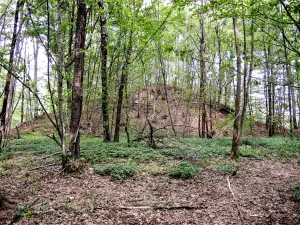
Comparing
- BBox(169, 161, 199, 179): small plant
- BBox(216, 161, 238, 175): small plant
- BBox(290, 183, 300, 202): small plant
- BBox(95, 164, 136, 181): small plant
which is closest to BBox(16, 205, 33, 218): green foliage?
BBox(95, 164, 136, 181): small plant

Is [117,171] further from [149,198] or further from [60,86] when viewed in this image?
[60,86]

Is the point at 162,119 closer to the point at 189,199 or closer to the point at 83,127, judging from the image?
the point at 83,127

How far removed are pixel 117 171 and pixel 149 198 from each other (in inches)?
70.0

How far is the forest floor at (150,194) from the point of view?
380 cm

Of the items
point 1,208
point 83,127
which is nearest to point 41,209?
point 1,208

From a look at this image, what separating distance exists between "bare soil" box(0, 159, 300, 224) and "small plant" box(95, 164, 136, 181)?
0.21m

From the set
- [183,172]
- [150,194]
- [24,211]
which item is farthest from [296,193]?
[24,211]

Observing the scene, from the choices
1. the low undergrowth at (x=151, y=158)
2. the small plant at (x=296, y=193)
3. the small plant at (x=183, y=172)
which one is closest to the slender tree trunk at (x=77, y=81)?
the low undergrowth at (x=151, y=158)

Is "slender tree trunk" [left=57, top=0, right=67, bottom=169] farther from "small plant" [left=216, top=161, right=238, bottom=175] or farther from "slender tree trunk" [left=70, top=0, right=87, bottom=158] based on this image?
"small plant" [left=216, top=161, right=238, bottom=175]

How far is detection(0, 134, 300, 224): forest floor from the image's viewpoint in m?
3.80

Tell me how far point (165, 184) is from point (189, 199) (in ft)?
3.47

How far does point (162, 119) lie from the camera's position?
23.4m

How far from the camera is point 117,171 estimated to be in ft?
20.3

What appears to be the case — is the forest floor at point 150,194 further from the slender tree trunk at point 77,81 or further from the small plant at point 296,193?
the slender tree trunk at point 77,81
